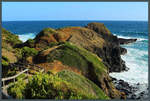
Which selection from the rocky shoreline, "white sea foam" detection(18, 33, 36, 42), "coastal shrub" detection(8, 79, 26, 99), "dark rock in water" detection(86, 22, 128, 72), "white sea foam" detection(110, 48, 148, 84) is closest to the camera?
"coastal shrub" detection(8, 79, 26, 99)

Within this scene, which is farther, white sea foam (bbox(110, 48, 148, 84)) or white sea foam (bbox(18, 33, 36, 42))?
white sea foam (bbox(18, 33, 36, 42))

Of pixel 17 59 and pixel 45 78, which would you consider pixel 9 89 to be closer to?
pixel 45 78

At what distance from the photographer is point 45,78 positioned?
10.4 meters

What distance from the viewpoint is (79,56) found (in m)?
20.4

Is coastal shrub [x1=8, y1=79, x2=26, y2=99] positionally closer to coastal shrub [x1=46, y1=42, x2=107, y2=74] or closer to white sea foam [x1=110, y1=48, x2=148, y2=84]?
coastal shrub [x1=46, y1=42, x2=107, y2=74]

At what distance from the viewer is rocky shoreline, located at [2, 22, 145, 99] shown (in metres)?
18.1

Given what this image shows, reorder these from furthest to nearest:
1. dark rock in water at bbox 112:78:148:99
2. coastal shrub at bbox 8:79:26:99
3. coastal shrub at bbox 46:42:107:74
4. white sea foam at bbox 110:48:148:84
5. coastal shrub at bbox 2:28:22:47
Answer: coastal shrub at bbox 2:28:22:47 < white sea foam at bbox 110:48:148:84 < dark rock in water at bbox 112:78:148:99 < coastal shrub at bbox 46:42:107:74 < coastal shrub at bbox 8:79:26:99

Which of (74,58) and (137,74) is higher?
(74,58)

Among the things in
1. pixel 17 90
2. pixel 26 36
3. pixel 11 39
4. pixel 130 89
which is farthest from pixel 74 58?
pixel 26 36

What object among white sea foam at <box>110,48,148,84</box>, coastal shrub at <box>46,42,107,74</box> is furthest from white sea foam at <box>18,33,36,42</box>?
white sea foam at <box>110,48,148,84</box>

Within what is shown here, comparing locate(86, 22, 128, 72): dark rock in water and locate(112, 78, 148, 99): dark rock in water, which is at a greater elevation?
locate(86, 22, 128, 72): dark rock in water

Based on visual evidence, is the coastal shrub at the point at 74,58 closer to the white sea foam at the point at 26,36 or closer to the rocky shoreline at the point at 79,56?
the rocky shoreline at the point at 79,56

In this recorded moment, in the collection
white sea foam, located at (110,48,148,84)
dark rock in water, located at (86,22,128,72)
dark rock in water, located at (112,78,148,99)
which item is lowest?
dark rock in water, located at (112,78,148,99)

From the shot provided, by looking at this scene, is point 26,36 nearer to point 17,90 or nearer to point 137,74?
point 137,74
